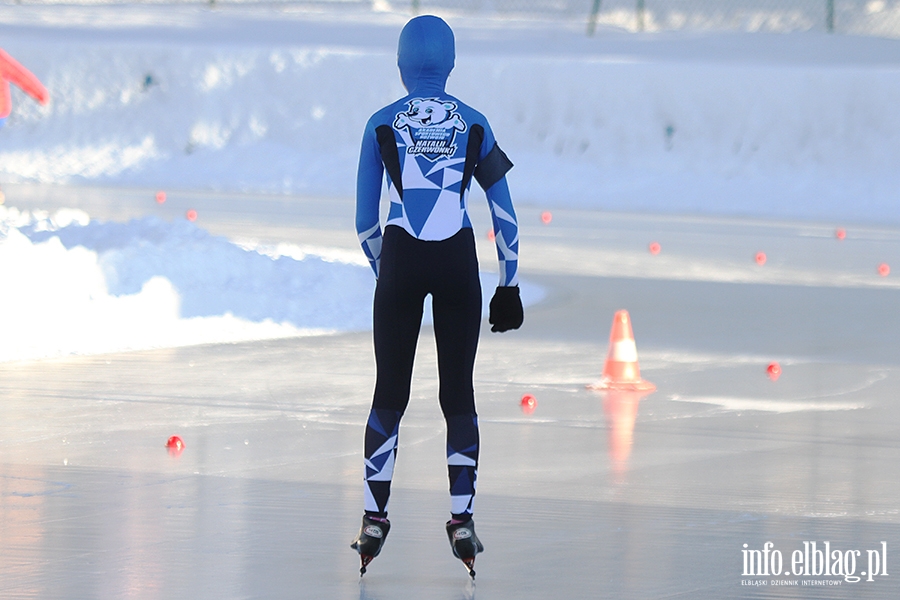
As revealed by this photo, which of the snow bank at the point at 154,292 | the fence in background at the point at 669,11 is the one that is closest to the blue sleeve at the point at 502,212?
the snow bank at the point at 154,292

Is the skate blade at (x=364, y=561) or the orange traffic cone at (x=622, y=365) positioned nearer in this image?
the skate blade at (x=364, y=561)

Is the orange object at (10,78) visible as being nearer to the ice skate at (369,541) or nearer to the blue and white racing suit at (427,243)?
the blue and white racing suit at (427,243)

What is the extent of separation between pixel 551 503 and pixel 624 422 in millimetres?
2281

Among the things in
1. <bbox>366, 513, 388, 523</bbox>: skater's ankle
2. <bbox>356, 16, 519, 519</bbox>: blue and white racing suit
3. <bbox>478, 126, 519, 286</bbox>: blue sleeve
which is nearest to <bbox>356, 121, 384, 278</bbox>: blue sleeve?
<bbox>356, 16, 519, 519</bbox>: blue and white racing suit

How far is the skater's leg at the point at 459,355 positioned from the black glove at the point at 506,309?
13cm

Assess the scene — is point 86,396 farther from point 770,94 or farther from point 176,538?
point 770,94

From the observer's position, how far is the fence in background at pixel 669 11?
39.0 m

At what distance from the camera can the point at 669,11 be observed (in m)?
40.3

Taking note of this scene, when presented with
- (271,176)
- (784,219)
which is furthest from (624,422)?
(271,176)

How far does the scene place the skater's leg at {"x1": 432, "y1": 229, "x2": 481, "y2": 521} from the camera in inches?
219

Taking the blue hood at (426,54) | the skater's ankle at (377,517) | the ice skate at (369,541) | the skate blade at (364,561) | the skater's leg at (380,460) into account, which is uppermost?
the blue hood at (426,54)

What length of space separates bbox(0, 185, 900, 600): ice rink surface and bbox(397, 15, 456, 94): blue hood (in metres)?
1.73

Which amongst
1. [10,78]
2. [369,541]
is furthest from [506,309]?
[10,78]

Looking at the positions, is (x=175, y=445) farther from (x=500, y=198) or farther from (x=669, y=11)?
(x=669, y=11)
